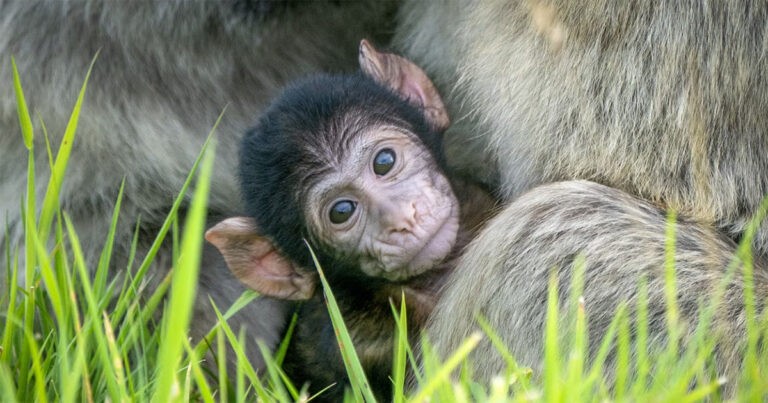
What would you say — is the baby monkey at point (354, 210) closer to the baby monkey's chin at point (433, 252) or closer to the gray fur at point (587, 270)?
the baby monkey's chin at point (433, 252)

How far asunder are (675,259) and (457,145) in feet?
3.05

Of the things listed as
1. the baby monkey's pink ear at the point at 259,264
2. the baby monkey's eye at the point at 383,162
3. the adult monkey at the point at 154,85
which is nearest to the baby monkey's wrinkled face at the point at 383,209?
the baby monkey's eye at the point at 383,162

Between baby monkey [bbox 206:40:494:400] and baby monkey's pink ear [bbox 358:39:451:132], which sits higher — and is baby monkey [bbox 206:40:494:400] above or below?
below

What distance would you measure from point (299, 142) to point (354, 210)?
0.59ft

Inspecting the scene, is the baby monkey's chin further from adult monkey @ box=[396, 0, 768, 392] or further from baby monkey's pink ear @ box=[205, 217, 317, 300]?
baby monkey's pink ear @ box=[205, 217, 317, 300]

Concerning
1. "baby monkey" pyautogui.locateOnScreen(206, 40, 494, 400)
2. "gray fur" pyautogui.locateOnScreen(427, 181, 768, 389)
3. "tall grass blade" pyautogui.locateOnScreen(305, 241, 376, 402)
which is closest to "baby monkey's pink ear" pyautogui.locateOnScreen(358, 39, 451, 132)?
"baby monkey" pyautogui.locateOnScreen(206, 40, 494, 400)

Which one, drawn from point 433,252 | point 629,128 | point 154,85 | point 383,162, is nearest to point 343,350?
point 433,252

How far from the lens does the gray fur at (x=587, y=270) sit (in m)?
1.96

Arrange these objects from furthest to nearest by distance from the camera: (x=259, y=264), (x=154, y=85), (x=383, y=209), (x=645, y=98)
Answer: (x=154, y=85) → (x=259, y=264) → (x=383, y=209) → (x=645, y=98)

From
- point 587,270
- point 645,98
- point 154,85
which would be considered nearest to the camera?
point 587,270

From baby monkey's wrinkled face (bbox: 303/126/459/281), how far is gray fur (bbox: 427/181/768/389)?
0.16m

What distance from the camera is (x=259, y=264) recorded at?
2.52 metres

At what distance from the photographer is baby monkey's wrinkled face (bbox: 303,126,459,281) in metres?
2.32

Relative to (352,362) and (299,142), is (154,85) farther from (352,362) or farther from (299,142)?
(352,362)
